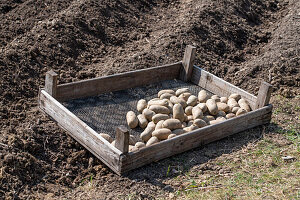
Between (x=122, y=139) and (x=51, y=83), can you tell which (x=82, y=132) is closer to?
(x=122, y=139)

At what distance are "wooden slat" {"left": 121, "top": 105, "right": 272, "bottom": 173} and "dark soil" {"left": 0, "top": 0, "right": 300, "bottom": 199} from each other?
8 centimetres

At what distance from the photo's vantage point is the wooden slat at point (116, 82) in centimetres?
496

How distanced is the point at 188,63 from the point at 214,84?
462 millimetres

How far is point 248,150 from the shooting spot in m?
4.58

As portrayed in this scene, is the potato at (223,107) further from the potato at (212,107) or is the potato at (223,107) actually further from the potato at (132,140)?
the potato at (132,140)

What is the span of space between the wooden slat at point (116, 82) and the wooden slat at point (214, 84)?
0.28m

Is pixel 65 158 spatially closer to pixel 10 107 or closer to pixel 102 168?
pixel 102 168

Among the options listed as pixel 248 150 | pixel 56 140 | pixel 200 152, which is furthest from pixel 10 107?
pixel 248 150

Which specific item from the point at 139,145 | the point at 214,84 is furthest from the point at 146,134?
the point at 214,84

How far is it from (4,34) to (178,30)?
105 inches

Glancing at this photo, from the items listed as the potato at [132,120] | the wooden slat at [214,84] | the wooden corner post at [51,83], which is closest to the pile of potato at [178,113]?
the potato at [132,120]

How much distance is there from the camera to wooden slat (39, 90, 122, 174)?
3955 mm

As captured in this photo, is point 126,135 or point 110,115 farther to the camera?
point 110,115

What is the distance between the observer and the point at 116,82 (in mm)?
5371
